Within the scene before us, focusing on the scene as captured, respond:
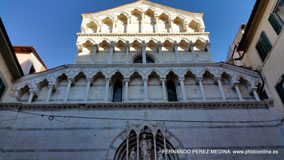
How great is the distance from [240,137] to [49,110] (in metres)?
7.10

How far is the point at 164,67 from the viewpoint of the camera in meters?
9.74

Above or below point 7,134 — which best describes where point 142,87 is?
above

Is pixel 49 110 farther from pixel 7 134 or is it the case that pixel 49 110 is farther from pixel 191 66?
pixel 191 66

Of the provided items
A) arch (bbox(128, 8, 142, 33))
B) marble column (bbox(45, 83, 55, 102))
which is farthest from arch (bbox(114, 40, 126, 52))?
marble column (bbox(45, 83, 55, 102))

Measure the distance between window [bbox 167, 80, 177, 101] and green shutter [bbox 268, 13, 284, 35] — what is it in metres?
4.46

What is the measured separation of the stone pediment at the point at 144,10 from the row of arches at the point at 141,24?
16 cm

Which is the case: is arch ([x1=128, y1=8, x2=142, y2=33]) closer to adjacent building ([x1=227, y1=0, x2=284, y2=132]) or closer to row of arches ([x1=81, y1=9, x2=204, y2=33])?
row of arches ([x1=81, y1=9, x2=204, y2=33])

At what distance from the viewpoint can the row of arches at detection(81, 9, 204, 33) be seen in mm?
11805

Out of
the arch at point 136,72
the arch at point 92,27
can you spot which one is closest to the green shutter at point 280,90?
the arch at point 136,72

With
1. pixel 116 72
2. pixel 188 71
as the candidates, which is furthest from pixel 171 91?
pixel 116 72

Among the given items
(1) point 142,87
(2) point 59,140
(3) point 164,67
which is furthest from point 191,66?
(2) point 59,140

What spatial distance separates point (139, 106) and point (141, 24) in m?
5.54

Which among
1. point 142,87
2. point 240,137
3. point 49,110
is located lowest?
point 240,137

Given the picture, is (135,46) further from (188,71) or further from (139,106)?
(139,106)
